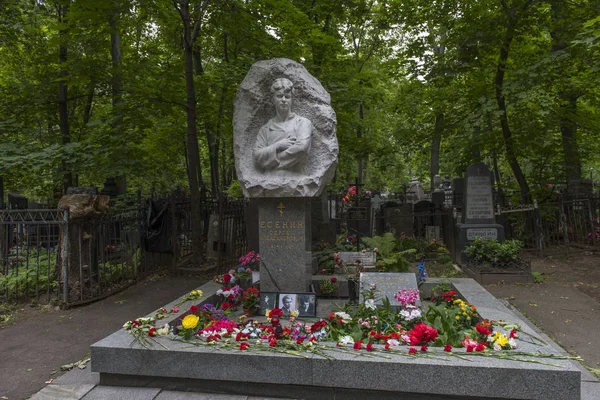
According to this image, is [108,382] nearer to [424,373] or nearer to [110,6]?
[424,373]

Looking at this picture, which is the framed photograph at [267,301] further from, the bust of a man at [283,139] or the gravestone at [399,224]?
the gravestone at [399,224]

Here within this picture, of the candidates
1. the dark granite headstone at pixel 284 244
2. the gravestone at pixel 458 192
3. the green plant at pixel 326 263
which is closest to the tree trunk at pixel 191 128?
the green plant at pixel 326 263

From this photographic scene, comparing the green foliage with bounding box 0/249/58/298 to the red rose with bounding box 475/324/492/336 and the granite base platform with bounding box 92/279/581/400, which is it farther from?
the red rose with bounding box 475/324/492/336

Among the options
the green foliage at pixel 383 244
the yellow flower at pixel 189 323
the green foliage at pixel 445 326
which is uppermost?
the green foliage at pixel 383 244

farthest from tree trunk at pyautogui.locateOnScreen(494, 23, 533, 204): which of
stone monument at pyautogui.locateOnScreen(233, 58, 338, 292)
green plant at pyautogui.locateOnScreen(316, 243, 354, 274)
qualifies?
stone monument at pyautogui.locateOnScreen(233, 58, 338, 292)

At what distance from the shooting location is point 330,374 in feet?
10.6

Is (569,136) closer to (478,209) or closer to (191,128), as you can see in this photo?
(478,209)

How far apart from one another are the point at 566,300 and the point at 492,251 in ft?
6.07

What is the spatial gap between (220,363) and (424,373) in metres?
1.68

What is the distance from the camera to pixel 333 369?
3236 millimetres

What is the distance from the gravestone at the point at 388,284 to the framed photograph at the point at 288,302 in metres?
0.82

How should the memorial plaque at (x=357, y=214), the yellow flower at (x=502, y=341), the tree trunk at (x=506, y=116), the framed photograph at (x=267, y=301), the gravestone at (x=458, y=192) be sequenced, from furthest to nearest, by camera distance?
the gravestone at (x=458, y=192) → the tree trunk at (x=506, y=116) → the memorial plaque at (x=357, y=214) → the framed photograph at (x=267, y=301) → the yellow flower at (x=502, y=341)

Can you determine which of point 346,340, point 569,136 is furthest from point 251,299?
point 569,136

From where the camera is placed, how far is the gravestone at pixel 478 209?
9336 millimetres
